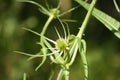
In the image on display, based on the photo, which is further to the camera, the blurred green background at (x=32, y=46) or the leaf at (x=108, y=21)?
the blurred green background at (x=32, y=46)

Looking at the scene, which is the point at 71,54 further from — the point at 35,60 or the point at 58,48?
the point at 35,60

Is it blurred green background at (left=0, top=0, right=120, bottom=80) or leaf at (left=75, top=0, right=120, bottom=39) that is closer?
leaf at (left=75, top=0, right=120, bottom=39)

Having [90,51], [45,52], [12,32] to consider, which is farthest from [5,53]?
[45,52]

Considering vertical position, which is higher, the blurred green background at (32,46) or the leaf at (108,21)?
the leaf at (108,21)

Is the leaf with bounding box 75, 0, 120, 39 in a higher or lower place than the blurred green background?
higher

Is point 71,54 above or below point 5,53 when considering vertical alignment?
above

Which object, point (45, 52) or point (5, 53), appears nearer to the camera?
point (45, 52)

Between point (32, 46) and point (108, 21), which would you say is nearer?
point (108, 21)

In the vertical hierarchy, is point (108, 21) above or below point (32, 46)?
above
